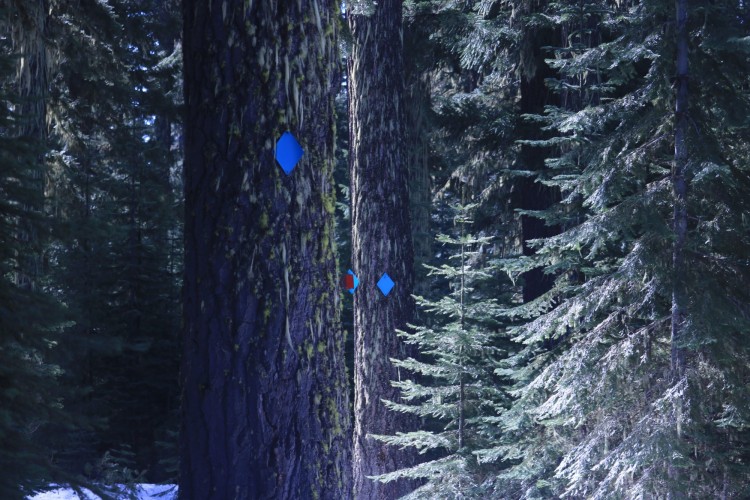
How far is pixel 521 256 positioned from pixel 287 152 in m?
4.45

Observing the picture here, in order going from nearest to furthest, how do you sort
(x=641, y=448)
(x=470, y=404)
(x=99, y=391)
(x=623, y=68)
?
1. (x=641, y=448)
2. (x=623, y=68)
3. (x=470, y=404)
4. (x=99, y=391)

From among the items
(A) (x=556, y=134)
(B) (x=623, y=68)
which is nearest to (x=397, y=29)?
(A) (x=556, y=134)

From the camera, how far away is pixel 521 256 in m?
7.63

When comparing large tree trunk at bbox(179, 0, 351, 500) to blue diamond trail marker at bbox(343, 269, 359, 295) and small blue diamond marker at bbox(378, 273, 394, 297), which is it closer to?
blue diamond trail marker at bbox(343, 269, 359, 295)

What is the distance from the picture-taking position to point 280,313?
3.59 m

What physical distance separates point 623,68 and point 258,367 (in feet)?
12.6

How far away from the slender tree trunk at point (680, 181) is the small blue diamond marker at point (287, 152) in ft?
10.1

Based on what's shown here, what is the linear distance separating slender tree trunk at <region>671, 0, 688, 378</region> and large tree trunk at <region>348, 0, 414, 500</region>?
150 inches

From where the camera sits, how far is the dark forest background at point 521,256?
5164mm

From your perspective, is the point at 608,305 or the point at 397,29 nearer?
the point at 608,305

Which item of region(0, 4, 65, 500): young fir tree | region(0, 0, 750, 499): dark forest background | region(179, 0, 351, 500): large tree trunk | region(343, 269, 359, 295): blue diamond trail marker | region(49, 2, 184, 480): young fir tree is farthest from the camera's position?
region(49, 2, 184, 480): young fir tree

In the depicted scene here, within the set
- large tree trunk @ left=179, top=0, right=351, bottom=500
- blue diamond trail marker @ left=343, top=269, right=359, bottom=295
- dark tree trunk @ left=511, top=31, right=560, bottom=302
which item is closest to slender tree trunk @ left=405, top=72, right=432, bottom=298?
blue diamond trail marker @ left=343, top=269, right=359, bottom=295

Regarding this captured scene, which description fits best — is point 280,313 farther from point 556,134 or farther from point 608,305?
point 556,134

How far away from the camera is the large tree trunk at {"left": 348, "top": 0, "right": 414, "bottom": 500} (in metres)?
8.73
